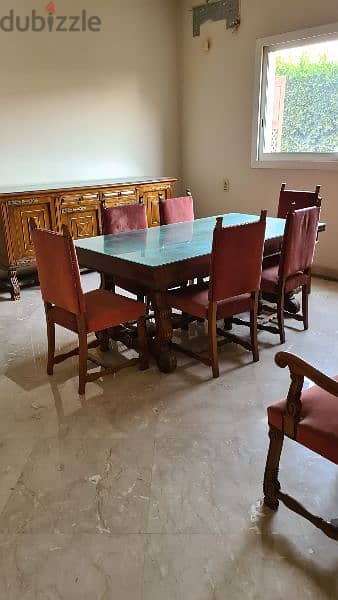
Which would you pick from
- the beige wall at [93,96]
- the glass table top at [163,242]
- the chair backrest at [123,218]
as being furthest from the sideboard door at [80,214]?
the glass table top at [163,242]

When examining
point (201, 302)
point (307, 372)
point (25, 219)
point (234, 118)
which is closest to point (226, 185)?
point (234, 118)

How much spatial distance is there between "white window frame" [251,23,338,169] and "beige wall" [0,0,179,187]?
1184 millimetres

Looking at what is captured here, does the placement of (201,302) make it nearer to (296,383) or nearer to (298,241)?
(298,241)

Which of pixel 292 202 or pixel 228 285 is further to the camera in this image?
pixel 292 202

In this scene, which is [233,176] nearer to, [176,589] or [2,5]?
[2,5]

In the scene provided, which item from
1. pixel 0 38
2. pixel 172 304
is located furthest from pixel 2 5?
pixel 172 304

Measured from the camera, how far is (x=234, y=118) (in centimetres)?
487

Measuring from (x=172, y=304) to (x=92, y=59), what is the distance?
3.19m

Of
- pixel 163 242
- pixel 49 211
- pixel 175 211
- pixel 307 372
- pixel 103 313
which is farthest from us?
pixel 49 211

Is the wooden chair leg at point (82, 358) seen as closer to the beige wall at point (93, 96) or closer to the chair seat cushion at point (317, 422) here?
the chair seat cushion at point (317, 422)

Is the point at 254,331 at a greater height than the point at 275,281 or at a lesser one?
lesser

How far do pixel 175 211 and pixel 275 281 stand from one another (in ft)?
3.47

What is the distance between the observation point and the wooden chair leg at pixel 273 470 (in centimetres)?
158

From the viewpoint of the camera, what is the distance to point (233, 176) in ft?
16.6
